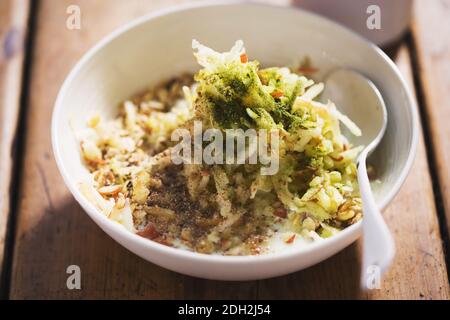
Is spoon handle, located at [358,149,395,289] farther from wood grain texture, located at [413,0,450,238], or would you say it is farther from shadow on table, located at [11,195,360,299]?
wood grain texture, located at [413,0,450,238]

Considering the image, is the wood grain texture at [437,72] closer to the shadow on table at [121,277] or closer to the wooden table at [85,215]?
the wooden table at [85,215]

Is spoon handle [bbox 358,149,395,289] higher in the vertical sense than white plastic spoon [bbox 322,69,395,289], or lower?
lower

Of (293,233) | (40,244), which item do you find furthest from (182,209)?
(40,244)

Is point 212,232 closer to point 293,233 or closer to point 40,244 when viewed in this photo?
point 293,233

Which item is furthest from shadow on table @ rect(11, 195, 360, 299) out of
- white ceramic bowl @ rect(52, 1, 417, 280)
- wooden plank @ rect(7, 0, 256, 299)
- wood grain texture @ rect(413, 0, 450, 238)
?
wood grain texture @ rect(413, 0, 450, 238)

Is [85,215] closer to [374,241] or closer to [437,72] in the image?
[374,241]
